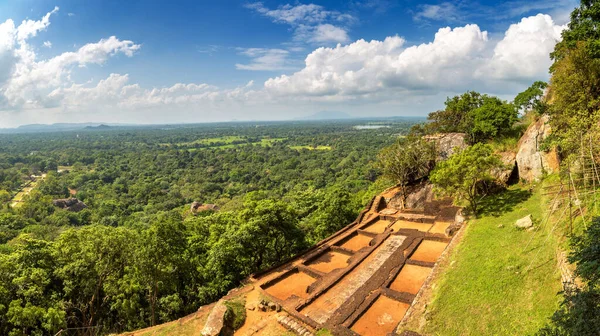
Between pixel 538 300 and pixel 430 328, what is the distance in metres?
3.10

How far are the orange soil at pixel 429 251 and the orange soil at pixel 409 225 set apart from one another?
2.32 meters

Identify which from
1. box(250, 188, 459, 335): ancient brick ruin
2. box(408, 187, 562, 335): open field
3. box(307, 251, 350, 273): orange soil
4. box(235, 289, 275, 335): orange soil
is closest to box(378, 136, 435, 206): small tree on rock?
box(250, 188, 459, 335): ancient brick ruin

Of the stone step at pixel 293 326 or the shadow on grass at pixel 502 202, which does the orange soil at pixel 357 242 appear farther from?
the stone step at pixel 293 326

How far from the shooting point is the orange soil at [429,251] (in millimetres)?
15359

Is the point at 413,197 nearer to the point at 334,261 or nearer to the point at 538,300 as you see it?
the point at 334,261

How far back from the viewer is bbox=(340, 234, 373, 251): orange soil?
746 inches

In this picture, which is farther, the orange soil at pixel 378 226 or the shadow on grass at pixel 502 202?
the orange soil at pixel 378 226

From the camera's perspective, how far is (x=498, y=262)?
10.8 m

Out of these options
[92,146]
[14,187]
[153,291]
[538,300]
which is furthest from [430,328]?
[92,146]

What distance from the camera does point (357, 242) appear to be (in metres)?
19.6

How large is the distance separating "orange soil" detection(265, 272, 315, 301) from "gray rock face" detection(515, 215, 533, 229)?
992cm

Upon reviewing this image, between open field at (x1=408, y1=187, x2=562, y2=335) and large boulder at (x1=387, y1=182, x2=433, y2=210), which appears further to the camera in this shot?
large boulder at (x1=387, y1=182, x2=433, y2=210)

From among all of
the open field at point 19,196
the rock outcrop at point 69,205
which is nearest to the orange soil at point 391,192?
the rock outcrop at point 69,205

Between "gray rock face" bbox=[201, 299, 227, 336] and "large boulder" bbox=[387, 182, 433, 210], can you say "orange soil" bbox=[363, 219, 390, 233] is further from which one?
"gray rock face" bbox=[201, 299, 227, 336]
